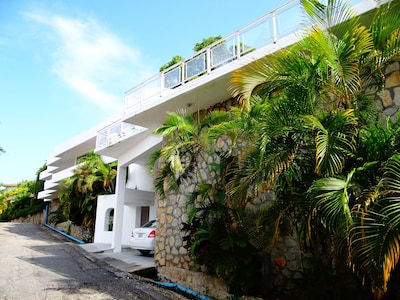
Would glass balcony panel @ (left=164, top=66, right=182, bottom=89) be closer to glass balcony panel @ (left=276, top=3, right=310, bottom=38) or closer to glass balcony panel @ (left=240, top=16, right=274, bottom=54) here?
glass balcony panel @ (left=240, top=16, right=274, bottom=54)

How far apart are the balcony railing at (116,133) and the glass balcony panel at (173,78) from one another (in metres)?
2.78

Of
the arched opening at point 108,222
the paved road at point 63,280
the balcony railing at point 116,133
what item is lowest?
the paved road at point 63,280

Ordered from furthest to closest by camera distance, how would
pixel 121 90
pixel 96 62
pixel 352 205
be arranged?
pixel 121 90 < pixel 96 62 < pixel 352 205

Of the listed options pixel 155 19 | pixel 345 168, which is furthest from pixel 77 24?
pixel 345 168

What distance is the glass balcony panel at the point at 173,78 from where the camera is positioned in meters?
9.01

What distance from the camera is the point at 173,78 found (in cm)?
921

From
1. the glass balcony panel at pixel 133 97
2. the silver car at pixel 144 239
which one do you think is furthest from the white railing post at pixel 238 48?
the silver car at pixel 144 239

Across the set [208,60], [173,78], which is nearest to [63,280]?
[173,78]

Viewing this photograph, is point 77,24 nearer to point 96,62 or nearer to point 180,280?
point 96,62

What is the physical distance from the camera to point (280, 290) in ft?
20.1

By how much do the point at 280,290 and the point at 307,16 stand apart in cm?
510

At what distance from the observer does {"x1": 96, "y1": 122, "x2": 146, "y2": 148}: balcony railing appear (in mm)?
12062

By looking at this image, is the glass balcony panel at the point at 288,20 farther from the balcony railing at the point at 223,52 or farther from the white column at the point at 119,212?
the white column at the point at 119,212

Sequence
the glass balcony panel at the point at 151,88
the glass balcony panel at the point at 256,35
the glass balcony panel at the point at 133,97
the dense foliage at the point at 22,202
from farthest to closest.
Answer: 1. the dense foliage at the point at 22,202
2. the glass balcony panel at the point at 133,97
3. the glass balcony panel at the point at 151,88
4. the glass balcony panel at the point at 256,35
